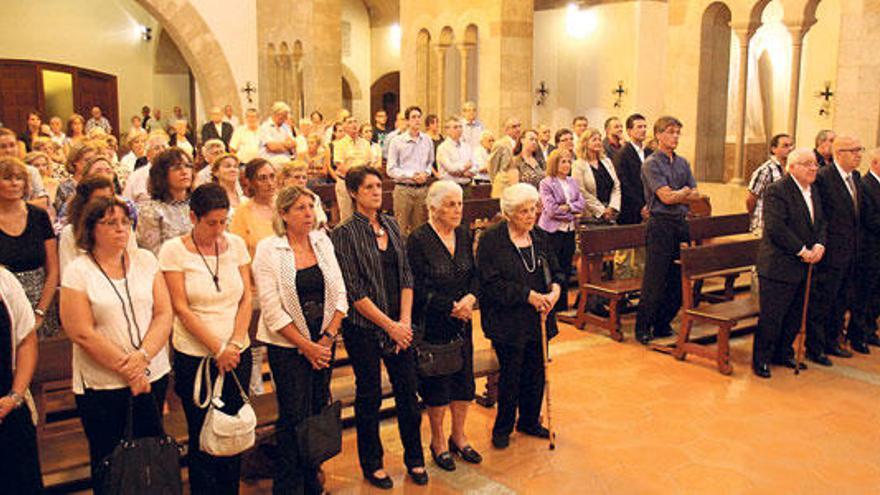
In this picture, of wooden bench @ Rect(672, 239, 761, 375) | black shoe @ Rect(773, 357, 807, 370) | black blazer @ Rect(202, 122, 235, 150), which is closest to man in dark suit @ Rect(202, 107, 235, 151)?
black blazer @ Rect(202, 122, 235, 150)

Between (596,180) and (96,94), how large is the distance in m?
17.3

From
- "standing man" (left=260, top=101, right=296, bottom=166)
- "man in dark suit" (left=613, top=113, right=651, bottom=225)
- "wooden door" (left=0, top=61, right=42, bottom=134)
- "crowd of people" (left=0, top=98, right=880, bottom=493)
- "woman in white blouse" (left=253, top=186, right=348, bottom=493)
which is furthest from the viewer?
"wooden door" (left=0, top=61, right=42, bottom=134)

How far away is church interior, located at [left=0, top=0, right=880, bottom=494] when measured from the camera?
450 cm

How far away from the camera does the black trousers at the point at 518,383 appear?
183 inches

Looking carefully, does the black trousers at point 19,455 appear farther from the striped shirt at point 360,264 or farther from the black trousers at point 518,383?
the black trousers at point 518,383

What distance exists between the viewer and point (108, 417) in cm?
337

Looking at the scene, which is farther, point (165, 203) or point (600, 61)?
point (600, 61)

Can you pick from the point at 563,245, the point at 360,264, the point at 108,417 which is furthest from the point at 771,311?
the point at 108,417

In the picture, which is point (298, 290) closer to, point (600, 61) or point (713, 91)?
point (713, 91)

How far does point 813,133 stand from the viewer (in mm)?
11961

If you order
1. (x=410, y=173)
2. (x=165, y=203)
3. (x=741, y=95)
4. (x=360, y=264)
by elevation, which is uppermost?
(x=741, y=95)

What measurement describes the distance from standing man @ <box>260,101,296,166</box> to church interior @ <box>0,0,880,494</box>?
78cm

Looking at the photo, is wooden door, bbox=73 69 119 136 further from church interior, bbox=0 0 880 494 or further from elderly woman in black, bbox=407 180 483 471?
elderly woman in black, bbox=407 180 483 471

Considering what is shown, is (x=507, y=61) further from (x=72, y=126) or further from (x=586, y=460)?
(x=586, y=460)
